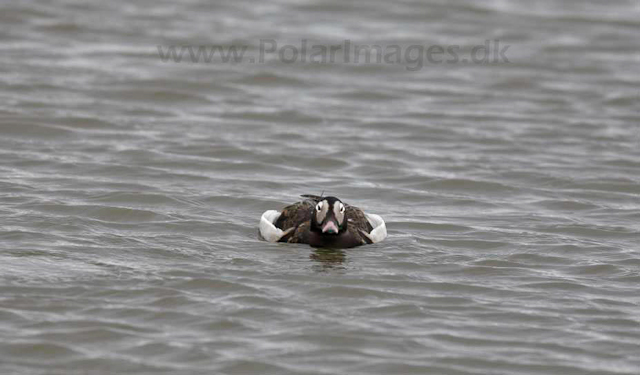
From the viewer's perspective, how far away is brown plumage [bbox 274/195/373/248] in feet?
41.3

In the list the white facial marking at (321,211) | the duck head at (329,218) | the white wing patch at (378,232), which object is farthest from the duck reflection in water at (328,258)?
the white wing patch at (378,232)

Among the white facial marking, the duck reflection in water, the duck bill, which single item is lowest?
the duck reflection in water

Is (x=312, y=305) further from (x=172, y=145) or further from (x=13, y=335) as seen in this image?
(x=172, y=145)

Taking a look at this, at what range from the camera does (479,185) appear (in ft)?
51.8

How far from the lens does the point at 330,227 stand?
12336 millimetres

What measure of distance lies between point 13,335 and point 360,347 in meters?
2.70

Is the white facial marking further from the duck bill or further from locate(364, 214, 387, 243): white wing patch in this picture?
locate(364, 214, 387, 243): white wing patch

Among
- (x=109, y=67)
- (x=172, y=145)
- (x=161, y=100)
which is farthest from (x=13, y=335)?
(x=109, y=67)

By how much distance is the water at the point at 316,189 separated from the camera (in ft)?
32.0

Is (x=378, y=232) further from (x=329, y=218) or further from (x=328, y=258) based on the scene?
(x=328, y=258)

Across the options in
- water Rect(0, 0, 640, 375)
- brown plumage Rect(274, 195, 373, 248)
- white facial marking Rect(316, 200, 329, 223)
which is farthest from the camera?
brown plumage Rect(274, 195, 373, 248)

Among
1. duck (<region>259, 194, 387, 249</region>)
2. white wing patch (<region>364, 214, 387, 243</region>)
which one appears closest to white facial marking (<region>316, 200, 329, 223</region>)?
duck (<region>259, 194, 387, 249</region>)

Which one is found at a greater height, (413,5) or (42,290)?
(413,5)

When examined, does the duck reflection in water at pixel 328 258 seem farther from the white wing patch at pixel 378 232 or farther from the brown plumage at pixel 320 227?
the white wing patch at pixel 378 232
